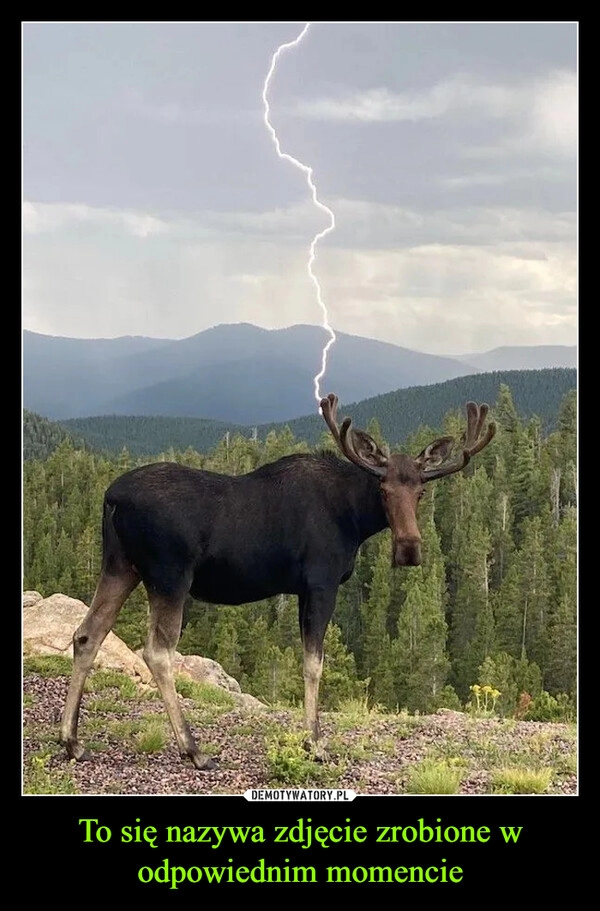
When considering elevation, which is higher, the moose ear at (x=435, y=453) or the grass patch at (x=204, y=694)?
the moose ear at (x=435, y=453)

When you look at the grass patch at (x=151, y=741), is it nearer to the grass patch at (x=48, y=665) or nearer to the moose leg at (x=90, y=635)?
the moose leg at (x=90, y=635)

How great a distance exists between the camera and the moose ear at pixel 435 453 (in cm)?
1024

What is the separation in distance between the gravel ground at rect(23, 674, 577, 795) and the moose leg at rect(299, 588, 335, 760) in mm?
643

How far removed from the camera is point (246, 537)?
33.2 ft

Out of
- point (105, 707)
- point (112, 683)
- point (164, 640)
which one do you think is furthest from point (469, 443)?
point (112, 683)

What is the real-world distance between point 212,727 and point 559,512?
2183 inches

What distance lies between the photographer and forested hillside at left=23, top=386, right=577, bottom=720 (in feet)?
140

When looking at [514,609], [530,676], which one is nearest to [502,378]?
[514,609]

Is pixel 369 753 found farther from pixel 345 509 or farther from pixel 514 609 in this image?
pixel 514 609

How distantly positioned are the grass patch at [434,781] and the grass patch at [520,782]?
374 millimetres

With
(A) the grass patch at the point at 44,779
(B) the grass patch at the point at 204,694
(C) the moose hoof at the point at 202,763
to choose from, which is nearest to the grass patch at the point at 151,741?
(C) the moose hoof at the point at 202,763

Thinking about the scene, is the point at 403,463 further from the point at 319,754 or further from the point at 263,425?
the point at 263,425

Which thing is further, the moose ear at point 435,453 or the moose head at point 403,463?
the moose ear at point 435,453

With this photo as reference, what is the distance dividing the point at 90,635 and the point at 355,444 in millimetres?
3097
